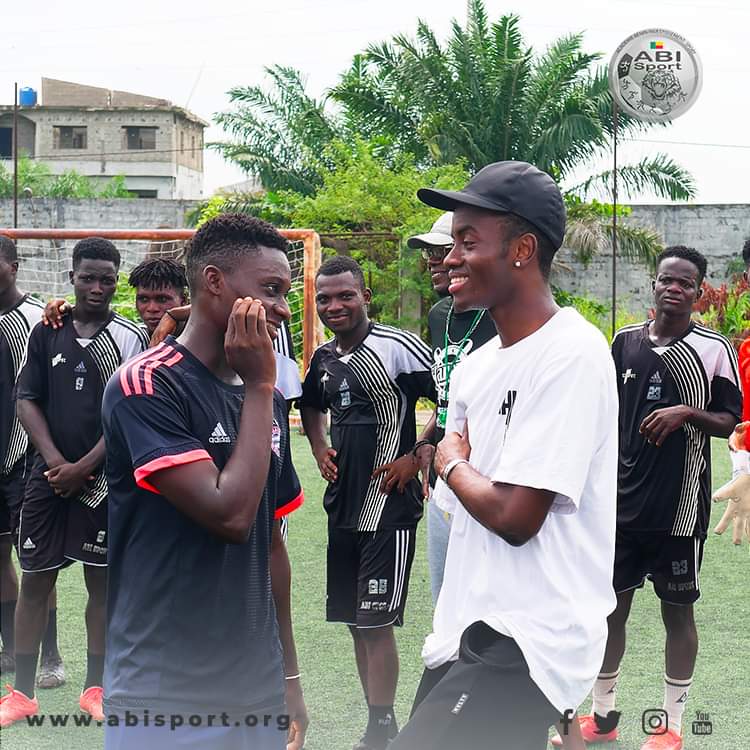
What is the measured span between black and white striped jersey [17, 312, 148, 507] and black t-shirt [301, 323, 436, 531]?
3.67ft

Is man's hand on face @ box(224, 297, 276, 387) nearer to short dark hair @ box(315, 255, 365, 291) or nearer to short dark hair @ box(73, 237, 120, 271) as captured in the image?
short dark hair @ box(315, 255, 365, 291)

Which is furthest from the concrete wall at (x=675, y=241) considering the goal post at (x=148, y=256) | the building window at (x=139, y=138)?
the building window at (x=139, y=138)

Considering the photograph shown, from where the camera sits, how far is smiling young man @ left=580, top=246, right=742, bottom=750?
17.0ft

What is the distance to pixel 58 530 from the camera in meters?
5.59

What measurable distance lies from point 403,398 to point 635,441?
1.08 metres

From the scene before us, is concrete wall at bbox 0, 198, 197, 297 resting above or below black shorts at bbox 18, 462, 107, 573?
above

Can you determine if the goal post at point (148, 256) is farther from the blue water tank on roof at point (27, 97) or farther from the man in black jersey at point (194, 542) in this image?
the blue water tank on roof at point (27, 97)

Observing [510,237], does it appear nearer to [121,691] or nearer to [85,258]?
[121,691]

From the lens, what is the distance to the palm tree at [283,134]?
26.5m

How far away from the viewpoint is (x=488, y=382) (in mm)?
2859

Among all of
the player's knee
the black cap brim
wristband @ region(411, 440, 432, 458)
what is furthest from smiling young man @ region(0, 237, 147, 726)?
the black cap brim

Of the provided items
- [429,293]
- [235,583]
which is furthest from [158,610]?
[429,293]

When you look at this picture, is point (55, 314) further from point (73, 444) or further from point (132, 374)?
point (132, 374)

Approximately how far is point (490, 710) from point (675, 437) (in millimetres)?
2868
